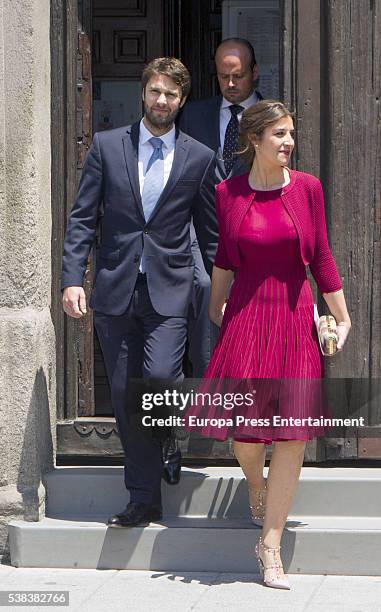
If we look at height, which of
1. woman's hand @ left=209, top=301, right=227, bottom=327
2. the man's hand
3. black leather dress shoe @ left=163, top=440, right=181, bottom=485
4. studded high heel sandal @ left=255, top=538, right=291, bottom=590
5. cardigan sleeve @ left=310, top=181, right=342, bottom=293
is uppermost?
cardigan sleeve @ left=310, top=181, right=342, bottom=293

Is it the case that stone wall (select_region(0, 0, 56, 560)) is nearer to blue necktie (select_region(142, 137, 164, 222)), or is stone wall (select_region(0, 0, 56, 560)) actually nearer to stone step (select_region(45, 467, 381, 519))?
stone step (select_region(45, 467, 381, 519))

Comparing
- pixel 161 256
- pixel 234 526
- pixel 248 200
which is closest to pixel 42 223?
pixel 161 256

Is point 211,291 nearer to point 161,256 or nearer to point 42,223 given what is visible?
point 161,256

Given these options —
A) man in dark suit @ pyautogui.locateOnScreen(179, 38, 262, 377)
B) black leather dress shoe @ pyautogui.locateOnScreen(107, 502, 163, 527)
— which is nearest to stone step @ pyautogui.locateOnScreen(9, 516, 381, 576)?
black leather dress shoe @ pyautogui.locateOnScreen(107, 502, 163, 527)

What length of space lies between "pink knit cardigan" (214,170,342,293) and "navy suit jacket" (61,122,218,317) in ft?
0.97

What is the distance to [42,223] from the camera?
7164mm

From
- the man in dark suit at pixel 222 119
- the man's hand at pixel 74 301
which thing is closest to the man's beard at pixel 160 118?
the man in dark suit at pixel 222 119

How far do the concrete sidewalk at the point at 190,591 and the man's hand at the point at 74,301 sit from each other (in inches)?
45.9

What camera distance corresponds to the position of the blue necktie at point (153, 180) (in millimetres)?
6699

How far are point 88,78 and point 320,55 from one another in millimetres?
1175

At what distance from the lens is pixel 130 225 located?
6.68m

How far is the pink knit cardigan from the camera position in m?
6.30

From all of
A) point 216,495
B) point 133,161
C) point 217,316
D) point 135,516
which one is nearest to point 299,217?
point 217,316

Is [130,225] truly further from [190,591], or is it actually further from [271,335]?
[190,591]
